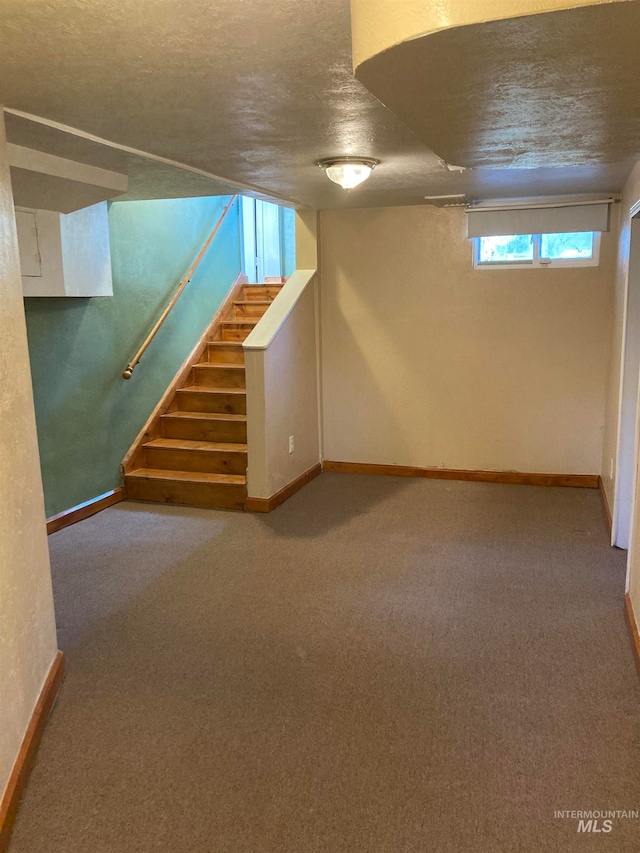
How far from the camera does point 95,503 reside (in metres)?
4.53

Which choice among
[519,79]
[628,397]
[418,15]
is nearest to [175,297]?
[628,397]

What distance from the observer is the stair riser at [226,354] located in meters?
5.60

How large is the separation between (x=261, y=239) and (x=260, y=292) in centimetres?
101

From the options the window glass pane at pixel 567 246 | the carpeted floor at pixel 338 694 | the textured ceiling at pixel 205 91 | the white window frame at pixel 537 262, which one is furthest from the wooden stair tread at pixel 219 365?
the window glass pane at pixel 567 246

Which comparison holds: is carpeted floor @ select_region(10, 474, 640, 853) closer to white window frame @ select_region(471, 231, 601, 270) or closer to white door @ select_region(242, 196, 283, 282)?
white window frame @ select_region(471, 231, 601, 270)

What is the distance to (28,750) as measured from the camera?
208 centimetres

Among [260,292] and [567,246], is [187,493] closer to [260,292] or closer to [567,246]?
[260,292]

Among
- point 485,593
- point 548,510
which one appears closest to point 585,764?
point 485,593

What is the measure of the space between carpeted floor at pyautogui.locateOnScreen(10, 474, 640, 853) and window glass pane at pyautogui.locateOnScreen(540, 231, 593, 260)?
1991 mm

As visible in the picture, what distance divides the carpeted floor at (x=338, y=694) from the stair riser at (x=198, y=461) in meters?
0.74

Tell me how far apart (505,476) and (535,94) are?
12.9 feet

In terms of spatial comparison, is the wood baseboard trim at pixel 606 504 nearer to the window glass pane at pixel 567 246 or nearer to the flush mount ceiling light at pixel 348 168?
the window glass pane at pixel 567 246

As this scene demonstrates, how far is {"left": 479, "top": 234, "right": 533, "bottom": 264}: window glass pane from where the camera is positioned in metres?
4.88

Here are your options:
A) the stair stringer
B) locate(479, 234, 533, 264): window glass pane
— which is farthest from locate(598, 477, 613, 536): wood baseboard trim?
the stair stringer
